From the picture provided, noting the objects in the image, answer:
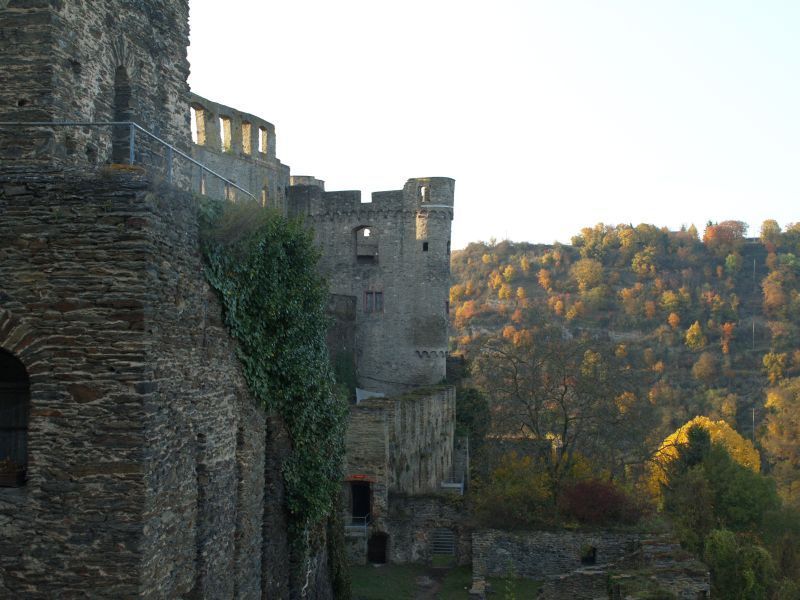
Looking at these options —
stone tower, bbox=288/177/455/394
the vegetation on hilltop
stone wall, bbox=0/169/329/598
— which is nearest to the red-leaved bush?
the vegetation on hilltop

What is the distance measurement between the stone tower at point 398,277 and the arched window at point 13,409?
28.3 m

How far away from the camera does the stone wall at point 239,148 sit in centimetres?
3244

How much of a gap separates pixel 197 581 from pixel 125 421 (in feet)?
7.59

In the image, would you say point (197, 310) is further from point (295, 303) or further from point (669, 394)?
point (669, 394)

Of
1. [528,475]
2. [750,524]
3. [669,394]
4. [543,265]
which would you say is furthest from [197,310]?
→ [543,265]

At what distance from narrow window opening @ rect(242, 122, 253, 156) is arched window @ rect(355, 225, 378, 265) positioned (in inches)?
237

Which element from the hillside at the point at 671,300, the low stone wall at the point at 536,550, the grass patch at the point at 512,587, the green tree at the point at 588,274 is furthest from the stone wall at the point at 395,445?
the green tree at the point at 588,274

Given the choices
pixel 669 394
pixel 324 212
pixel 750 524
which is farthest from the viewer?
pixel 669 394

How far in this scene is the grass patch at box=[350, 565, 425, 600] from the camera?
63.2ft

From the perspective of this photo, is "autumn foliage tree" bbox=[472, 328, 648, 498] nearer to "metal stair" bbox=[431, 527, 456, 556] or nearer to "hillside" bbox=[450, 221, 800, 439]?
"metal stair" bbox=[431, 527, 456, 556]

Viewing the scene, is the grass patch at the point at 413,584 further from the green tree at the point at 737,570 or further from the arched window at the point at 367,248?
the arched window at the point at 367,248

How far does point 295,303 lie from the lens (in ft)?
38.2

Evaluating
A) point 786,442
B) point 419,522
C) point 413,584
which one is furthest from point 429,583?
point 786,442

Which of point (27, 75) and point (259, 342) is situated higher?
point (27, 75)
